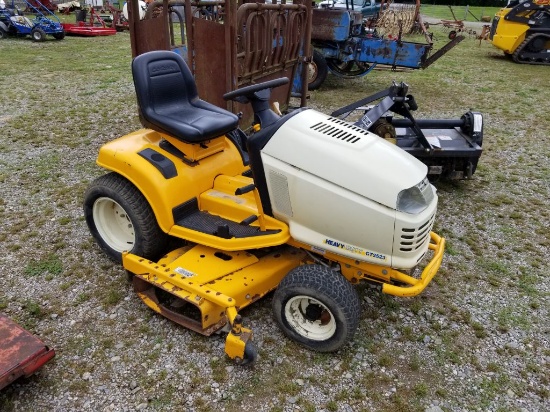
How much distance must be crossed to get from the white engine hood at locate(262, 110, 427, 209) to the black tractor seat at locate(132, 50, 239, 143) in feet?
1.79

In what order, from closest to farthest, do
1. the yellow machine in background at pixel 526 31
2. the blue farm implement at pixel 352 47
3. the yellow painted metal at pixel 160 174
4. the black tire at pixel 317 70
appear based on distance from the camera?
the yellow painted metal at pixel 160 174 → the blue farm implement at pixel 352 47 → the black tire at pixel 317 70 → the yellow machine in background at pixel 526 31

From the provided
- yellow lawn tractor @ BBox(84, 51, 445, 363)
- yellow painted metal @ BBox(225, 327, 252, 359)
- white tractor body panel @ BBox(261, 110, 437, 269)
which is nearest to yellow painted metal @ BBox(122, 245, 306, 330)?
yellow lawn tractor @ BBox(84, 51, 445, 363)

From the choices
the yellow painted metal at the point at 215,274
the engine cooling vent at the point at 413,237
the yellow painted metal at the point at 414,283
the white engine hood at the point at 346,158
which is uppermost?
the white engine hood at the point at 346,158

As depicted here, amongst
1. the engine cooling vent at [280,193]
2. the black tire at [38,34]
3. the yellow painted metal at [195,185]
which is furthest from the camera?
the black tire at [38,34]

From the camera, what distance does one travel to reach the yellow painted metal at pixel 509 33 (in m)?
10.8

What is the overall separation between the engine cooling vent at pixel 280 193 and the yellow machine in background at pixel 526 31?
422 inches

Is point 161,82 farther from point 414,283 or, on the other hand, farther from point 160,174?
point 414,283

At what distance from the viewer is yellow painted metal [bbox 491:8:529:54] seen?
10.8 meters

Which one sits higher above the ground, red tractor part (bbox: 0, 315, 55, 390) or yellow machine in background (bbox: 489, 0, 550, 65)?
yellow machine in background (bbox: 489, 0, 550, 65)

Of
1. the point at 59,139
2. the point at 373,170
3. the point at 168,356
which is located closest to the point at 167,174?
the point at 168,356

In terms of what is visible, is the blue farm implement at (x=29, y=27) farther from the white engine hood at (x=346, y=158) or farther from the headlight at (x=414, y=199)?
the headlight at (x=414, y=199)

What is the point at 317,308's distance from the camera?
2.49m

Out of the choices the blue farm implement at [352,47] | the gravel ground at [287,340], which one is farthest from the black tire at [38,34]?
the gravel ground at [287,340]

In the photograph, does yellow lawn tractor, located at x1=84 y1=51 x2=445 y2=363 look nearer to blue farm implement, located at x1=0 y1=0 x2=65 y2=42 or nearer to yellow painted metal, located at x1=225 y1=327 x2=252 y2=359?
yellow painted metal, located at x1=225 y1=327 x2=252 y2=359
